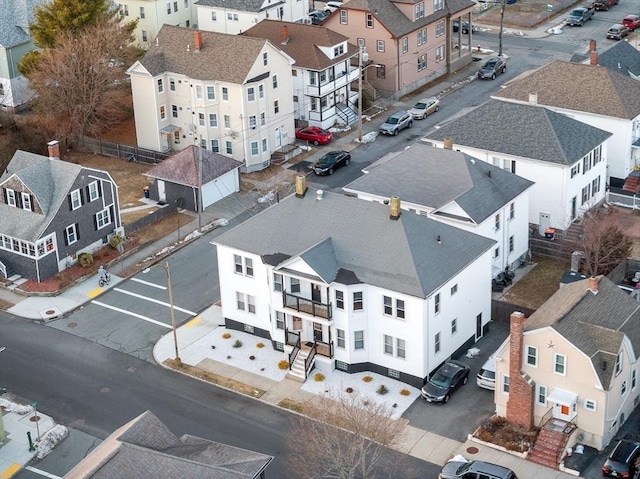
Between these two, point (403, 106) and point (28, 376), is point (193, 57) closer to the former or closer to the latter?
point (403, 106)

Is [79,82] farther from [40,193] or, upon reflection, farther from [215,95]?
[40,193]

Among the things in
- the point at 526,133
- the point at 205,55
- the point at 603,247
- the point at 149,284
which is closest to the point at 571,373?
the point at 603,247

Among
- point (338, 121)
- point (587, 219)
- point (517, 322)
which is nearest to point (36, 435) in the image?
point (517, 322)

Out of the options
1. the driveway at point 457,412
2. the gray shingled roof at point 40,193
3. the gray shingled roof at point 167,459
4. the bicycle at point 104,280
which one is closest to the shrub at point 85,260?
the bicycle at point 104,280

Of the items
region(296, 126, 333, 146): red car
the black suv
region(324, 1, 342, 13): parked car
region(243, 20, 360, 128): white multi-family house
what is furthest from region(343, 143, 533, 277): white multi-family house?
region(324, 1, 342, 13): parked car

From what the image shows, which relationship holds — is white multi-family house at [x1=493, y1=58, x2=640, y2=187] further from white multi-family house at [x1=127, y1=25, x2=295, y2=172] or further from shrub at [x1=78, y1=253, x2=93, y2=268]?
shrub at [x1=78, y1=253, x2=93, y2=268]

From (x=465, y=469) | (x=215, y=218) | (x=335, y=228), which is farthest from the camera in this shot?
(x=215, y=218)

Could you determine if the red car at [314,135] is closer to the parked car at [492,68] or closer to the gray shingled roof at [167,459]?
the parked car at [492,68]

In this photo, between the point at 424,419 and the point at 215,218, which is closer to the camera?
the point at 424,419
